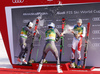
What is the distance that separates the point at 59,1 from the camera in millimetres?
6754

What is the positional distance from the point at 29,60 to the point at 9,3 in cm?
199

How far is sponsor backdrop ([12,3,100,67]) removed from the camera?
6.61 meters

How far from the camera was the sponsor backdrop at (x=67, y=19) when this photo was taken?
6.61 m

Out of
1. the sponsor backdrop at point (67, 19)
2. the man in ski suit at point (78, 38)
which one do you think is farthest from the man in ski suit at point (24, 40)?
the man in ski suit at point (78, 38)

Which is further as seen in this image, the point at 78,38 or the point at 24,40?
the point at 24,40

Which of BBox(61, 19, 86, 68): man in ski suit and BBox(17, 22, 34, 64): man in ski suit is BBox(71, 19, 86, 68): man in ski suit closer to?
BBox(61, 19, 86, 68): man in ski suit

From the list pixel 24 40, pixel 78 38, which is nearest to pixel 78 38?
pixel 78 38

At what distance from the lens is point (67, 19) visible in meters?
6.82

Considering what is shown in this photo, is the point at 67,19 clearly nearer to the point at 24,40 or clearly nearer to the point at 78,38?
the point at 78,38

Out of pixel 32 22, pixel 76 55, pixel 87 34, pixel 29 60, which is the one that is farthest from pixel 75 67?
pixel 32 22

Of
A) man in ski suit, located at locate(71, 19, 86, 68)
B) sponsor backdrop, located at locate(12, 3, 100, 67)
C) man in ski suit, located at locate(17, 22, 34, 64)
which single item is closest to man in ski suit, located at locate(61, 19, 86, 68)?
man in ski suit, located at locate(71, 19, 86, 68)

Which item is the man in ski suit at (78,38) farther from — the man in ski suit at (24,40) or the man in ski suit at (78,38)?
the man in ski suit at (24,40)

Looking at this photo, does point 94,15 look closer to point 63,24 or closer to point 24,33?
point 63,24

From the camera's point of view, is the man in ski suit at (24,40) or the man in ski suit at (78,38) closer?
the man in ski suit at (78,38)
